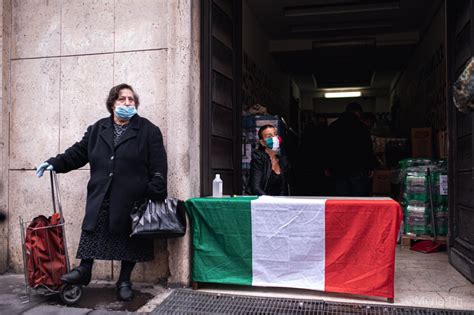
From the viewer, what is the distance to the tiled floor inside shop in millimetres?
3826

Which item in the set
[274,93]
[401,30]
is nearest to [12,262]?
[274,93]

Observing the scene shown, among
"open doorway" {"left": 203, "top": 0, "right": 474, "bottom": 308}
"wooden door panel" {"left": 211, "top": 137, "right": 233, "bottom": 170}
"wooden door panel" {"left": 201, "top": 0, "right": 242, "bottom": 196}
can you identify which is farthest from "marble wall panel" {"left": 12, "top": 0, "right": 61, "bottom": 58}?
"wooden door panel" {"left": 211, "top": 137, "right": 233, "bottom": 170}

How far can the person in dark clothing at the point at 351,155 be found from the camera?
590cm

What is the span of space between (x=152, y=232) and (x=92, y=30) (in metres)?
2.37

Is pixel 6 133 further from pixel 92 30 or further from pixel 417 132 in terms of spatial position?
pixel 417 132

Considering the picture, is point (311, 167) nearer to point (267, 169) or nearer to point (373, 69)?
point (267, 169)

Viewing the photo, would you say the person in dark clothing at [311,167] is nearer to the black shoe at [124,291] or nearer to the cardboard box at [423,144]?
the cardboard box at [423,144]

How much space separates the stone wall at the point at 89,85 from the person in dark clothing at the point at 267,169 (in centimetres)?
70

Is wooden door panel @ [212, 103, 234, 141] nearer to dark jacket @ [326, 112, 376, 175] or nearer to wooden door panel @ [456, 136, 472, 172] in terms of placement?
dark jacket @ [326, 112, 376, 175]

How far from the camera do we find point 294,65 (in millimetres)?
12148

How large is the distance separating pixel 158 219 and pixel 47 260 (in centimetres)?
100

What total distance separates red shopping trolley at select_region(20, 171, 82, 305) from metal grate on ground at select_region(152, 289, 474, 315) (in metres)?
0.85

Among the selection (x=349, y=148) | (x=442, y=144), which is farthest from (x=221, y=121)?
(x=442, y=144)

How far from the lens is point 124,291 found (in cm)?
396
